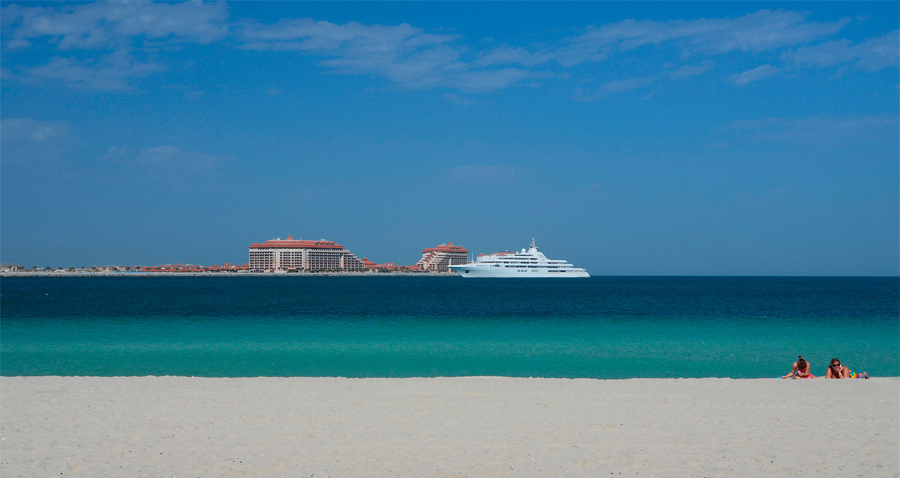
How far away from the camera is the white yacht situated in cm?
11844

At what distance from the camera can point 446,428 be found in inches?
308

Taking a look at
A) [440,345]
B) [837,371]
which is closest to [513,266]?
[440,345]

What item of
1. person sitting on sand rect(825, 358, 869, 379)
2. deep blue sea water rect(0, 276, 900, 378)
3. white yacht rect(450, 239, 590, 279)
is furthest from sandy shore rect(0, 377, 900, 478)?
white yacht rect(450, 239, 590, 279)

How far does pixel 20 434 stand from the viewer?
23.9ft

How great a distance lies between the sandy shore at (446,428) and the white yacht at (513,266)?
4154 inches

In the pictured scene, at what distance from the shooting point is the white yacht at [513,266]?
118438mm

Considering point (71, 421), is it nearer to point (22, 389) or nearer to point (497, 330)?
point (22, 389)

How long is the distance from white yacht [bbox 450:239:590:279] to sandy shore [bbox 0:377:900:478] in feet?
346

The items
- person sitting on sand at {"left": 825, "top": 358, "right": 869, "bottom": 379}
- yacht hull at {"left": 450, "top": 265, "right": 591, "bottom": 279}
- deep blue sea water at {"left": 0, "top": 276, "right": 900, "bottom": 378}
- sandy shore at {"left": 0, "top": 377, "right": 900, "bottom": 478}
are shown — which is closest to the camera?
sandy shore at {"left": 0, "top": 377, "right": 900, "bottom": 478}

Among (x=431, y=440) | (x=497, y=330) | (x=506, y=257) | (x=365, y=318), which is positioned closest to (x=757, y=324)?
(x=497, y=330)

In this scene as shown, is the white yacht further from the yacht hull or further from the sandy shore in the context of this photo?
the sandy shore

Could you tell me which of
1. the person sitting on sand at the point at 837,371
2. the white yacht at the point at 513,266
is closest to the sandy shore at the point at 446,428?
the person sitting on sand at the point at 837,371

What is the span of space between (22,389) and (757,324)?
1013 inches

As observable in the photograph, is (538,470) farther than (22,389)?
No
